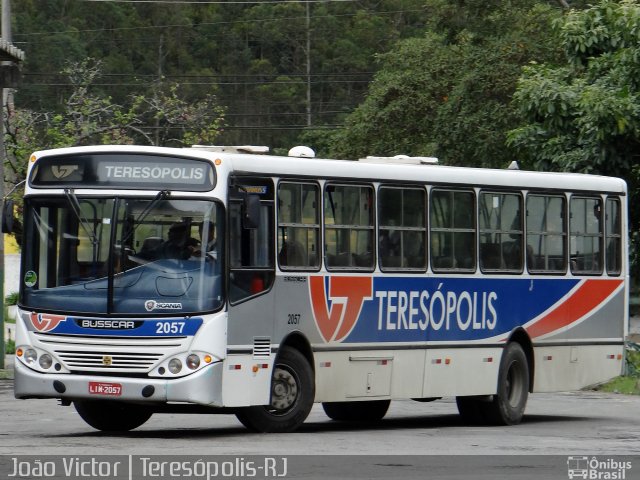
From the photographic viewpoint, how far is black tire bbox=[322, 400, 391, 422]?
61.4 feet

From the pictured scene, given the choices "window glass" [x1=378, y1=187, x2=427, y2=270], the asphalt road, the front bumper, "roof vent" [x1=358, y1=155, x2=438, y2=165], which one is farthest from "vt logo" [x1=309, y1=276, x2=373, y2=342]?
the front bumper

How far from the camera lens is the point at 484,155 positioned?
4066cm

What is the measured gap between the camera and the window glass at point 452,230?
17.8 m

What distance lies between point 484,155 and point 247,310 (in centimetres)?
2605

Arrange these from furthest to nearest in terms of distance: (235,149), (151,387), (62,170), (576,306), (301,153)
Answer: (576,306)
(301,153)
(235,149)
(62,170)
(151,387)

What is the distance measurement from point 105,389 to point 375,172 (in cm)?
408

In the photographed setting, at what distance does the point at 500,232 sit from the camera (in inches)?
739

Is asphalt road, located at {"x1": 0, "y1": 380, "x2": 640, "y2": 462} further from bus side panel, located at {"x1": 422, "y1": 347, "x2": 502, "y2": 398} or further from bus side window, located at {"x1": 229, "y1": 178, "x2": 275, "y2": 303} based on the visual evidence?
bus side window, located at {"x1": 229, "y1": 178, "x2": 275, "y2": 303}

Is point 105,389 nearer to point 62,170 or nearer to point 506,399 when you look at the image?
point 62,170

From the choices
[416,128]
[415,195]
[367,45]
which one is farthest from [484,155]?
[367,45]

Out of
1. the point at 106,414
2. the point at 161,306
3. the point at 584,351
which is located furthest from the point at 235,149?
the point at 584,351

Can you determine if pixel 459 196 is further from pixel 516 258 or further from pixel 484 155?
pixel 484 155

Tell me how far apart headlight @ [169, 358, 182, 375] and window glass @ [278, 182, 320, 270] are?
1.66 metres

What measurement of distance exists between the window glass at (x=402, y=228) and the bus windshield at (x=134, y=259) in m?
2.64
